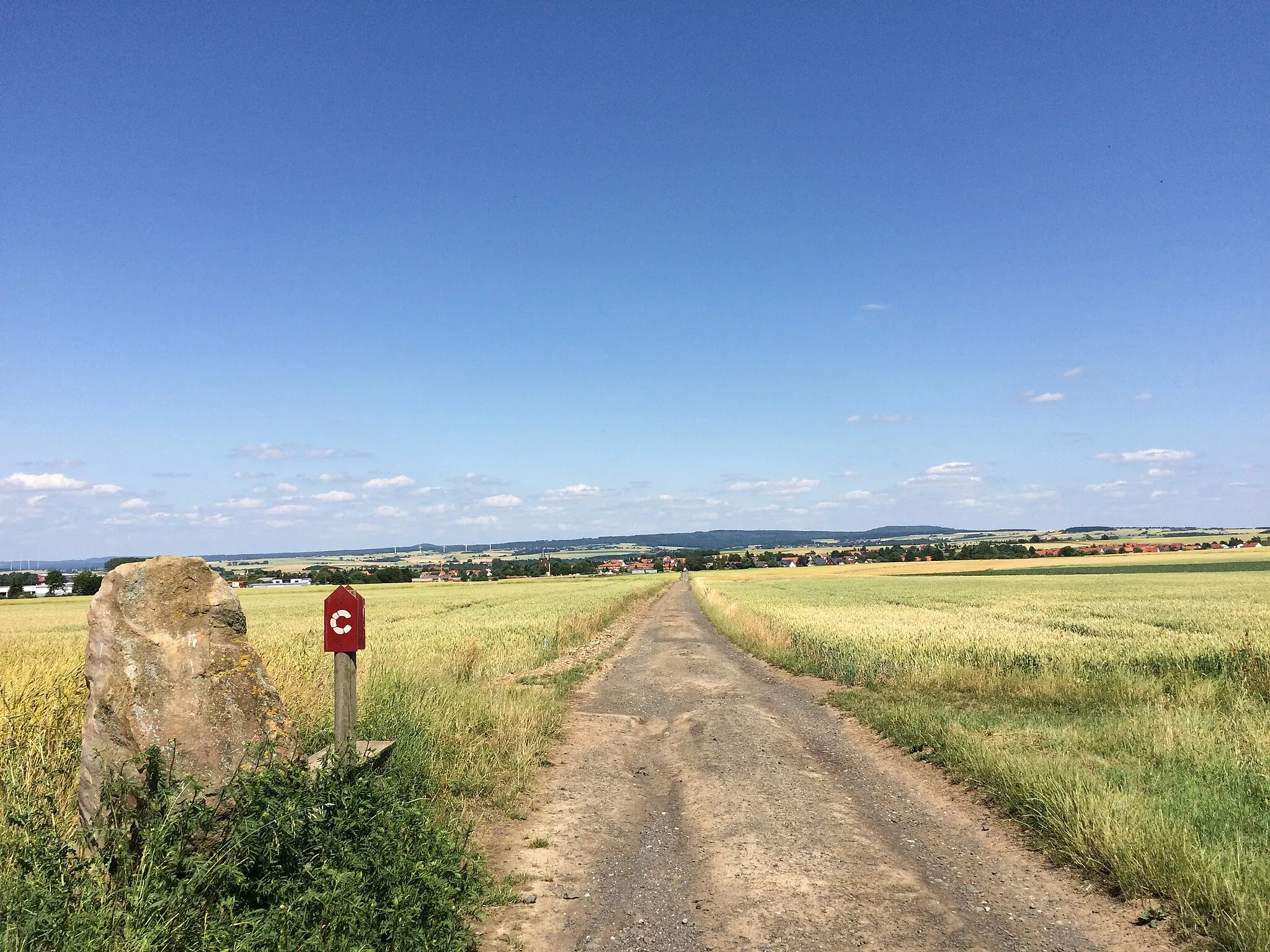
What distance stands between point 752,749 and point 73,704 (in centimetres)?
778

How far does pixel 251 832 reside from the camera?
4254 millimetres

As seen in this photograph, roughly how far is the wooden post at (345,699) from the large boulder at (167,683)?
52 cm

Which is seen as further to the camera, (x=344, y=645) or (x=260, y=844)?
(x=344, y=645)

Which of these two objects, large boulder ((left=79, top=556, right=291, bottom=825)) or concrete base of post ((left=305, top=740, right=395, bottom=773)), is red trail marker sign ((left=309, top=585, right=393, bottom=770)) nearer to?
concrete base of post ((left=305, top=740, right=395, bottom=773))

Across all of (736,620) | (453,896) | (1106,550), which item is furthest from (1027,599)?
(1106,550)

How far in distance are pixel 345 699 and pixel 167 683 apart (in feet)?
4.61

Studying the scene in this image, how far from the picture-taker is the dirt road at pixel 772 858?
4.49 metres

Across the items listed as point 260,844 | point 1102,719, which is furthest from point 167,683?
point 1102,719

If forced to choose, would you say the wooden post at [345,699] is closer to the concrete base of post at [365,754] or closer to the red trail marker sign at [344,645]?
the red trail marker sign at [344,645]

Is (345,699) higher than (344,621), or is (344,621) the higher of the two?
(344,621)

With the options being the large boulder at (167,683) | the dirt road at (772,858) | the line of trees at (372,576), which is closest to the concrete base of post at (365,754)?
the large boulder at (167,683)

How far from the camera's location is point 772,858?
564 centimetres

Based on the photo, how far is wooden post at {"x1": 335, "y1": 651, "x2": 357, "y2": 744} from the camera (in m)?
5.85

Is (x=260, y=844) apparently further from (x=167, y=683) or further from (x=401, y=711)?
(x=401, y=711)
